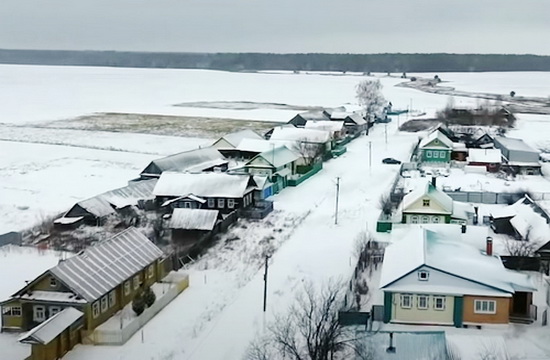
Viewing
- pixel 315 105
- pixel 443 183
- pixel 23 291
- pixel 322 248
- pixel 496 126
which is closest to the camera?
pixel 23 291

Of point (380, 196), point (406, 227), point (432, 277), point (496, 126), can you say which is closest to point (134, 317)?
point (432, 277)

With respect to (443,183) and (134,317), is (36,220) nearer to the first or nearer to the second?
(134,317)

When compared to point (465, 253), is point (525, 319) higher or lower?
lower

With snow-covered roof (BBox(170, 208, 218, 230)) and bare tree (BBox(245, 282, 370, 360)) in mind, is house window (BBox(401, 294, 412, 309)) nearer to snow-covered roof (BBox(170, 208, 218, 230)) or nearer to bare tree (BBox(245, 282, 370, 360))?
bare tree (BBox(245, 282, 370, 360))

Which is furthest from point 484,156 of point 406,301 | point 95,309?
point 95,309

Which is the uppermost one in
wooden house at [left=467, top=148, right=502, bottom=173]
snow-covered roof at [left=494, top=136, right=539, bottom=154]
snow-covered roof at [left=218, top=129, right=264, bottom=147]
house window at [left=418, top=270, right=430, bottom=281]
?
snow-covered roof at [left=218, top=129, right=264, bottom=147]

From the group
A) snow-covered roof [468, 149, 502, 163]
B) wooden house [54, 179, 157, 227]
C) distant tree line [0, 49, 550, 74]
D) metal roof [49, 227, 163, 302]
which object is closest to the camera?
metal roof [49, 227, 163, 302]

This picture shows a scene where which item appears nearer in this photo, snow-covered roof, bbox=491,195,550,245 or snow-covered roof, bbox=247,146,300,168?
snow-covered roof, bbox=491,195,550,245

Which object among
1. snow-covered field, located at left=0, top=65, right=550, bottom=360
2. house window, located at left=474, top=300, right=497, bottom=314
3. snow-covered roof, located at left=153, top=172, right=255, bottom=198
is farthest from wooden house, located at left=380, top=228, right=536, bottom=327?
snow-covered roof, located at left=153, top=172, right=255, bottom=198
